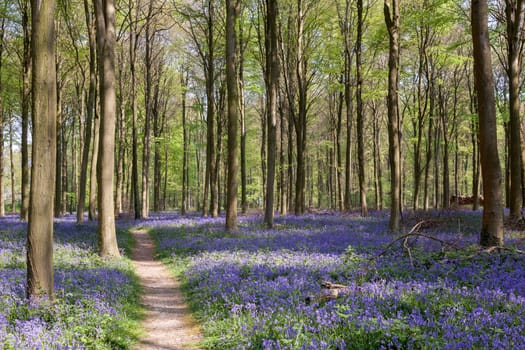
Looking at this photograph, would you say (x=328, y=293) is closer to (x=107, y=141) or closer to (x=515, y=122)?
(x=107, y=141)

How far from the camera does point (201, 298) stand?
26.7ft

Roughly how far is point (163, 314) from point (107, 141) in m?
6.56

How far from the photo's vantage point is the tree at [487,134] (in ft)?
31.2

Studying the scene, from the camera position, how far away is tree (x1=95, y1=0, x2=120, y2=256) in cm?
1233

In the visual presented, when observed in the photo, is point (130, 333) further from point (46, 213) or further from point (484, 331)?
point (484, 331)

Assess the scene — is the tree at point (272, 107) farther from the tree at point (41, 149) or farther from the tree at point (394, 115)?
the tree at point (41, 149)

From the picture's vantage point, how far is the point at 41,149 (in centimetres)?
609

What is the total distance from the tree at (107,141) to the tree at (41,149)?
618 cm

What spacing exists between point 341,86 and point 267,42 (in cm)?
706

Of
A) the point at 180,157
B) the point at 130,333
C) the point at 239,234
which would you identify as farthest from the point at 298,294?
the point at 180,157

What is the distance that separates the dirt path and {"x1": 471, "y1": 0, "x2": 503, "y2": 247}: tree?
7244 millimetres

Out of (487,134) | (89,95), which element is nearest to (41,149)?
(487,134)

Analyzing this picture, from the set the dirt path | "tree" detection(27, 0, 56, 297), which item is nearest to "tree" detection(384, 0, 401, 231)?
the dirt path

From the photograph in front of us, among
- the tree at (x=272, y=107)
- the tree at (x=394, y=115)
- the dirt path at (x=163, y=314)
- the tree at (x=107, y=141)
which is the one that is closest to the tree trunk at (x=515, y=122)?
the tree at (x=394, y=115)
